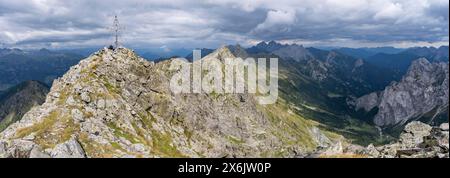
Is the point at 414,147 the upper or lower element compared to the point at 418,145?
lower

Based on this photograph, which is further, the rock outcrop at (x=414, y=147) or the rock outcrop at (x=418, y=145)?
the rock outcrop at (x=414, y=147)

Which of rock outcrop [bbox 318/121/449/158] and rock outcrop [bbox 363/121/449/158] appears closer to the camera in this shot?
rock outcrop [bbox 363/121/449/158]

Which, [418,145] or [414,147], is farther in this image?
[418,145]
